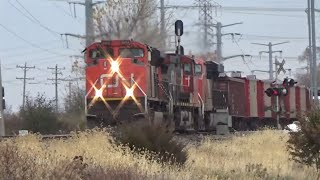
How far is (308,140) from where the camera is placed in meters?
14.0

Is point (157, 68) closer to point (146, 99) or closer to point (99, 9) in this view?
point (146, 99)

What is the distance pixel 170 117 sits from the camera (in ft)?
72.5

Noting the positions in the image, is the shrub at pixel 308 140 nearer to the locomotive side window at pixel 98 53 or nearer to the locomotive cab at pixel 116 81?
the locomotive cab at pixel 116 81

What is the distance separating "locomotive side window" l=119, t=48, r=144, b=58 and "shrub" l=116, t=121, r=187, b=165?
327 inches

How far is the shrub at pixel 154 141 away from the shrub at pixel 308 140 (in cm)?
300

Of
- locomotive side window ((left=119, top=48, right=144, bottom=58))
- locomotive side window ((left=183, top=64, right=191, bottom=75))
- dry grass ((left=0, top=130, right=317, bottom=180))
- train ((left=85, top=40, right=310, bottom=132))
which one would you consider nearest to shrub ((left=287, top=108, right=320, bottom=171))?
dry grass ((left=0, top=130, right=317, bottom=180))

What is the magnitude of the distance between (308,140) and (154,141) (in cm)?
387

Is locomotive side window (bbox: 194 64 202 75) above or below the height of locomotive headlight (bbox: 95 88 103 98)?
above

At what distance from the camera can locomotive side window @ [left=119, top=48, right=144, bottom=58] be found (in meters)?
21.5

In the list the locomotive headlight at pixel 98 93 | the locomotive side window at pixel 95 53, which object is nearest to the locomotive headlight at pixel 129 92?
the locomotive headlight at pixel 98 93

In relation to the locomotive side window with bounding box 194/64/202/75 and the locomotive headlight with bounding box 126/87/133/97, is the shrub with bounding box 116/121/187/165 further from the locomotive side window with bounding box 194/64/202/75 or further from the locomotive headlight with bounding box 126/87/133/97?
the locomotive side window with bounding box 194/64/202/75

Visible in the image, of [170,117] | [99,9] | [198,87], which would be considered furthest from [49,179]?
[99,9]

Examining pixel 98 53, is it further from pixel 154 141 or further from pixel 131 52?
pixel 154 141

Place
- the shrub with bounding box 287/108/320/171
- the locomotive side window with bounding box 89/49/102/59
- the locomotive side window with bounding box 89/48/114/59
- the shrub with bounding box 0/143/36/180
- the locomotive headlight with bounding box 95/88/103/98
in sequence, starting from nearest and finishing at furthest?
the shrub with bounding box 0/143/36/180 → the shrub with bounding box 287/108/320/171 → the locomotive headlight with bounding box 95/88/103/98 → the locomotive side window with bounding box 89/48/114/59 → the locomotive side window with bounding box 89/49/102/59
